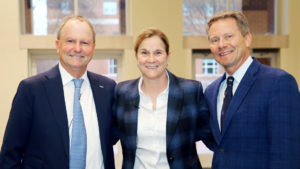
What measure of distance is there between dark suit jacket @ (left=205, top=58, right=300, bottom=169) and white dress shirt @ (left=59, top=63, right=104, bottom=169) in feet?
2.24

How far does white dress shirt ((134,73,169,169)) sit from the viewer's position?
1.78 m

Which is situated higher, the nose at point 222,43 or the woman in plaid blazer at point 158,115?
the nose at point 222,43

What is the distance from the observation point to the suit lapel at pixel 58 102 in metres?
1.66

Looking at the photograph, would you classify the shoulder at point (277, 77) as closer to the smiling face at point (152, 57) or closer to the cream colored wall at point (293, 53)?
the smiling face at point (152, 57)

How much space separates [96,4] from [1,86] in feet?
4.84

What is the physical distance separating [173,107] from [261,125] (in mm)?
511

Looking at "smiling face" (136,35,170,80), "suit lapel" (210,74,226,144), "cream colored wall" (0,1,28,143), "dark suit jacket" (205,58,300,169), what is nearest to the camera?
"dark suit jacket" (205,58,300,169)

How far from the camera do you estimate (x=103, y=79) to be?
201 cm

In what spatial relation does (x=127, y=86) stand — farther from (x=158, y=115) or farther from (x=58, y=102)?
(x=58, y=102)

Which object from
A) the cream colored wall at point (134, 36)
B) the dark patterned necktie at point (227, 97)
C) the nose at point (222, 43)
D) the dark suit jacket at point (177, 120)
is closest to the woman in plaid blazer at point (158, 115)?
the dark suit jacket at point (177, 120)

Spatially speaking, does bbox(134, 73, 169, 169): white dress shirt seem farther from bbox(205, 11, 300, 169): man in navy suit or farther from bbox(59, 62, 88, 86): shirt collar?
bbox(59, 62, 88, 86): shirt collar

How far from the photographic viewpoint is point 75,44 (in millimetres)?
1757

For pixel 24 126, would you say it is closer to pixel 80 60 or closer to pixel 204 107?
pixel 80 60

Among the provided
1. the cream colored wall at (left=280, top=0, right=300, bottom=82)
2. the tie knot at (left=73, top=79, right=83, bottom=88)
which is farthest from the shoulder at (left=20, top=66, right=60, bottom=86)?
the cream colored wall at (left=280, top=0, right=300, bottom=82)
